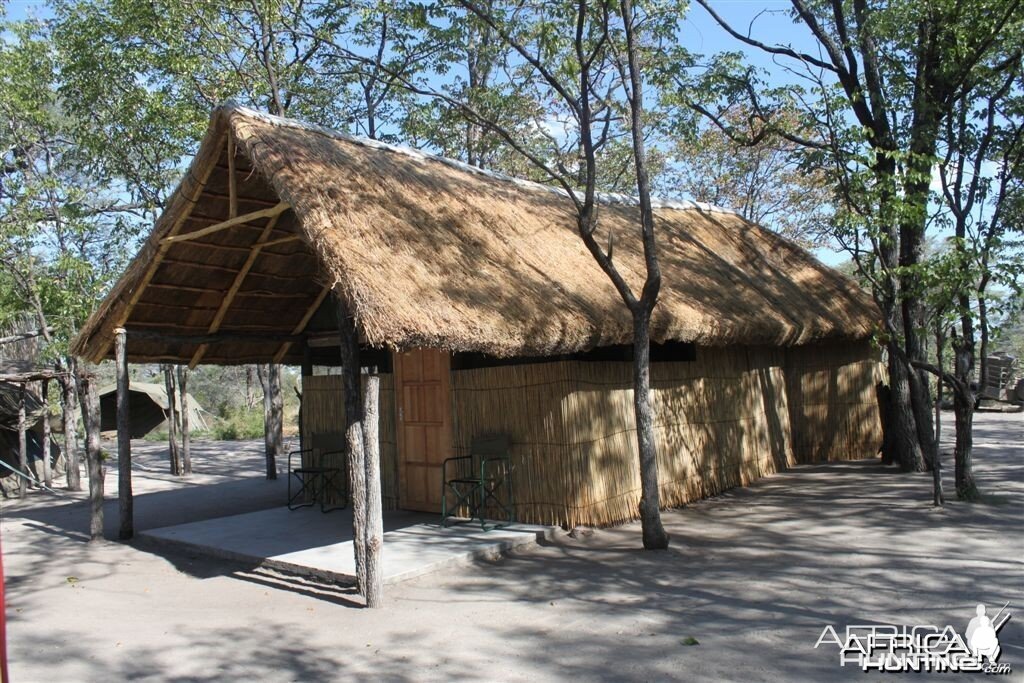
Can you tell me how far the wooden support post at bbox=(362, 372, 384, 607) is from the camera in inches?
222

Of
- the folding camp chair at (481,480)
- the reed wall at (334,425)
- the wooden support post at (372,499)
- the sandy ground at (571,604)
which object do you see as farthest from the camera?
the reed wall at (334,425)

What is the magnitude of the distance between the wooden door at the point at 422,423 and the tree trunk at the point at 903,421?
620 centimetres

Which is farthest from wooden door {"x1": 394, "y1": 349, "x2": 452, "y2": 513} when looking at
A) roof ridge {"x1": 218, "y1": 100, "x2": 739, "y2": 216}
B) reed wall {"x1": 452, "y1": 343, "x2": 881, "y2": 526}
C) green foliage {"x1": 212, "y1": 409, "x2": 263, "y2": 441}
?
green foliage {"x1": 212, "y1": 409, "x2": 263, "y2": 441}

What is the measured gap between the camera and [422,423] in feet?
29.2

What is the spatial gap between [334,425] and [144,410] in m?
20.2

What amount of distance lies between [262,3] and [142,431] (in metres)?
18.7

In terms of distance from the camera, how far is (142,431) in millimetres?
26984

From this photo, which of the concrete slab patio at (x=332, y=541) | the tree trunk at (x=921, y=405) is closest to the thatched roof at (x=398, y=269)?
the tree trunk at (x=921, y=405)

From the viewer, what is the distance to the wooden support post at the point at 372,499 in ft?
18.5

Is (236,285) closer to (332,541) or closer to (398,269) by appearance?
(332,541)

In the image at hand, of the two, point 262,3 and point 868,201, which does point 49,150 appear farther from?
point 868,201

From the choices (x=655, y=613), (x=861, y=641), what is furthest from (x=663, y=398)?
(x=861, y=641)

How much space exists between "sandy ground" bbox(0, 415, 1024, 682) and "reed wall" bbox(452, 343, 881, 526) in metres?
0.56

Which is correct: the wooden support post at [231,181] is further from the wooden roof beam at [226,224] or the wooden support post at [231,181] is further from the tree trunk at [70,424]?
the tree trunk at [70,424]
